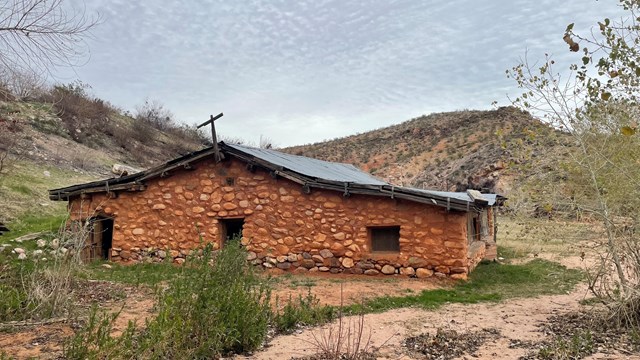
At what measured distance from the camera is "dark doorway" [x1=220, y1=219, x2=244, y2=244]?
11297 millimetres

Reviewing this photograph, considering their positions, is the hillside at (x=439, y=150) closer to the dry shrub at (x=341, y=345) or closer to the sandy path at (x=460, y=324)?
the sandy path at (x=460, y=324)

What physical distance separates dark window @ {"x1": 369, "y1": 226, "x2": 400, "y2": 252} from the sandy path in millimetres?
Result: 2370

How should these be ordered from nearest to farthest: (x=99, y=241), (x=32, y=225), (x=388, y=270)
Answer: (x=388, y=270) → (x=99, y=241) → (x=32, y=225)

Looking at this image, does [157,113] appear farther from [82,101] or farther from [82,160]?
[82,160]

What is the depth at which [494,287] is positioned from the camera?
9.48 metres

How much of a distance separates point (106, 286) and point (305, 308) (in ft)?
12.9

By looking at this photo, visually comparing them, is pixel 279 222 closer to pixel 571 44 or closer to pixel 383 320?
pixel 383 320

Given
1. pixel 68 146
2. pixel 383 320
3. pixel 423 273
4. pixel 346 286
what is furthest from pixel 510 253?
pixel 68 146

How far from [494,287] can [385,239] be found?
2370mm

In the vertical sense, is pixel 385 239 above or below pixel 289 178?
below

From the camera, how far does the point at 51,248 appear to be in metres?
11.0

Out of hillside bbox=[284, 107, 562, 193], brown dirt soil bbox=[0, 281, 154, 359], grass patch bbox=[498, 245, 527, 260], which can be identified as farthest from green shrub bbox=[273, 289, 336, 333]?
hillside bbox=[284, 107, 562, 193]

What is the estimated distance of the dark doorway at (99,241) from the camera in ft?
38.3

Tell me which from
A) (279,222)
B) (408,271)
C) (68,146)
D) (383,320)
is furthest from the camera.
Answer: (68,146)
